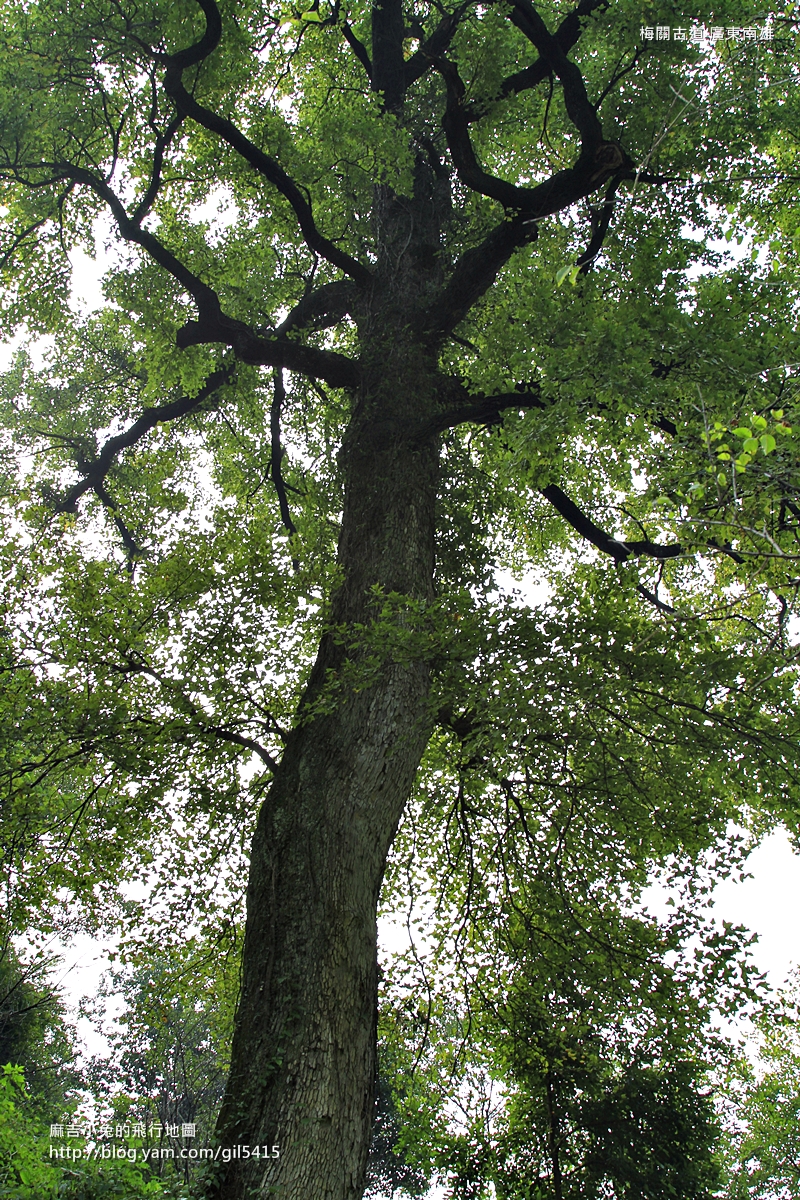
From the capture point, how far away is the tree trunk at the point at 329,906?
9.84 ft

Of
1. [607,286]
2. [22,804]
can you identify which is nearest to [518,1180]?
[22,804]

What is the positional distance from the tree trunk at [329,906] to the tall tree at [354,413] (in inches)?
0.7

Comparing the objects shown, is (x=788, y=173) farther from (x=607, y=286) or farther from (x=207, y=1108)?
(x=207, y=1108)

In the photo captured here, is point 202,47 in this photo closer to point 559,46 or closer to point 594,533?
point 559,46

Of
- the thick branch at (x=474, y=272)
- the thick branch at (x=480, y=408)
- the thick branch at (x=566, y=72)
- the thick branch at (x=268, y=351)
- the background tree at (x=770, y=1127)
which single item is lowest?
the background tree at (x=770, y=1127)

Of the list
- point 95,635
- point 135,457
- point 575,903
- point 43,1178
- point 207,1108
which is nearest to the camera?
point 43,1178

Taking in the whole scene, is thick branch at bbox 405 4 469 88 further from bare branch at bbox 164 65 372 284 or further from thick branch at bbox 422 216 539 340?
bare branch at bbox 164 65 372 284

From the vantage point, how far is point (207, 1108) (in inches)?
715

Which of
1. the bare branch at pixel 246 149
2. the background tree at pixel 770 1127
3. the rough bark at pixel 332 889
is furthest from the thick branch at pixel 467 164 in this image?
the background tree at pixel 770 1127

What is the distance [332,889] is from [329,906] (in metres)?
0.10

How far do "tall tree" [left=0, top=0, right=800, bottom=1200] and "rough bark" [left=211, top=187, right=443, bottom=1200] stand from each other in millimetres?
18

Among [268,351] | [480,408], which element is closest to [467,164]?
[480,408]

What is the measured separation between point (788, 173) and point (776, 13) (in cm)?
132

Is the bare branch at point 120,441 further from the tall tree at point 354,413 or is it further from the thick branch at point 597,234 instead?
the thick branch at point 597,234
